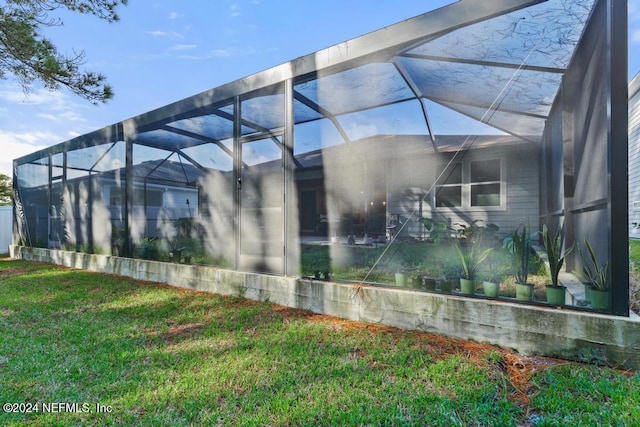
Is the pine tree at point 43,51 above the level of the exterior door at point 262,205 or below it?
above

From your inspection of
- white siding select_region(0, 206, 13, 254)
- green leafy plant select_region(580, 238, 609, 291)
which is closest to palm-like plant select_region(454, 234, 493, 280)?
green leafy plant select_region(580, 238, 609, 291)

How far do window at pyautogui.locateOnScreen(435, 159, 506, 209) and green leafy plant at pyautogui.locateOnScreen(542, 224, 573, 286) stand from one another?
154 centimetres

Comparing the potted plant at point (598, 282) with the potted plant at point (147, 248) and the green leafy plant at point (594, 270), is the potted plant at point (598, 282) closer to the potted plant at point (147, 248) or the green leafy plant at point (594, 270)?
the green leafy plant at point (594, 270)

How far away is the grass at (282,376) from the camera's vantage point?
164 centimetres

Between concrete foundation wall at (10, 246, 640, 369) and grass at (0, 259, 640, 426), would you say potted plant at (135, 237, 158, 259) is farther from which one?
grass at (0, 259, 640, 426)

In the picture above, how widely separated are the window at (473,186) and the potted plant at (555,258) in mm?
1552

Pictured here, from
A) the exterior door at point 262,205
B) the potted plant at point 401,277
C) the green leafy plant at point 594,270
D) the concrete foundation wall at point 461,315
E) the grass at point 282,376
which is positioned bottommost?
the grass at point 282,376

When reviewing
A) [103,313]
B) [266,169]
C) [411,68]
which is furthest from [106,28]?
[411,68]

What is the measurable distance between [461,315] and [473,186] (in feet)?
11.1

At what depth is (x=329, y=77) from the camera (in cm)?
357

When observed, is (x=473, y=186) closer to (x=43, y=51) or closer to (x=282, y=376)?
(x=282, y=376)

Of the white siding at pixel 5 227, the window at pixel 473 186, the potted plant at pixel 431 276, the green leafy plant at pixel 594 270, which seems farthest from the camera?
the white siding at pixel 5 227

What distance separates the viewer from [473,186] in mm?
5336

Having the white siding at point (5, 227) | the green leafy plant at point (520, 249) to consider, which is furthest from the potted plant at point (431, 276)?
the white siding at point (5, 227)
